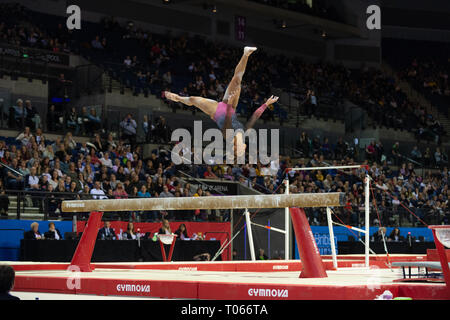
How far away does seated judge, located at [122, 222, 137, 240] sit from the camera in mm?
13312

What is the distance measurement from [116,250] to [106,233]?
0.71m

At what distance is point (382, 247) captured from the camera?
1648 cm

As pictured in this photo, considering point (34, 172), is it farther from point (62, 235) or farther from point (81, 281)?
point (81, 281)

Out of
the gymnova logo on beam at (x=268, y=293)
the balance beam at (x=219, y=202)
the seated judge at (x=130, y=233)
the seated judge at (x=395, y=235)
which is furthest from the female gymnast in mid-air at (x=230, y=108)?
the seated judge at (x=395, y=235)

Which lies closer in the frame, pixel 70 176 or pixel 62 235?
pixel 62 235

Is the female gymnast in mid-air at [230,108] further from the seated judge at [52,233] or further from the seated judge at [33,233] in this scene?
the seated judge at [52,233]

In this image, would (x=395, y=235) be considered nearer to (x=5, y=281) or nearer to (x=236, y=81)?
(x=236, y=81)

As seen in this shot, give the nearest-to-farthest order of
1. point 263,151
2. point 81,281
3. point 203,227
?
point 81,281
point 203,227
point 263,151

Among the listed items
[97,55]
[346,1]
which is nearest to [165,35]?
[97,55]

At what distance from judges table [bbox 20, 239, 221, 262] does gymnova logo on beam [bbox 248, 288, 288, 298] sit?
6.51 meters

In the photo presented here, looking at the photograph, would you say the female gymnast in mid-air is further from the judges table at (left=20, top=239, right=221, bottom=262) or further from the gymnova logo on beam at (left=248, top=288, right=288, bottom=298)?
the judges table at (left=20, top=239, right=221, bottom=262)

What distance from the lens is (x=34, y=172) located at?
14.0 m

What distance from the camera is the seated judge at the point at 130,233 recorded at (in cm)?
1331

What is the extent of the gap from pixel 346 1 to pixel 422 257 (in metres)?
21.2
